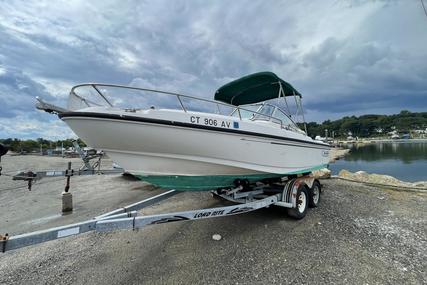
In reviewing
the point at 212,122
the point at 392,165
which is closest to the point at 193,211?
the point at 212,122

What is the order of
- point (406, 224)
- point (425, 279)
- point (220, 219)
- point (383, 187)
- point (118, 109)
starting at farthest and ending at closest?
1. point (383, 187)
2. point (220, 219)
3. point (406, 224)
4. point (118, 109)
5. point (425, 279)

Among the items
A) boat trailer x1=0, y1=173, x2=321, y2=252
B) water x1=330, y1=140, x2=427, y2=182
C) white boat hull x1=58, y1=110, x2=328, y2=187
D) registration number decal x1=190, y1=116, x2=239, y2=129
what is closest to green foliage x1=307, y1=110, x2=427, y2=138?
water x1=330, y1=140, x2=427, y2=182

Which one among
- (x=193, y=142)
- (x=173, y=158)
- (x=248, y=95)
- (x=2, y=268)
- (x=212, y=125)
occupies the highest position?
(x=248, y=95)

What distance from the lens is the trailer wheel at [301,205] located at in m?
5.04

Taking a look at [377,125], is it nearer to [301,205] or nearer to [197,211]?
[301,205]

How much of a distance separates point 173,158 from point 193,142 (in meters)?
0.40

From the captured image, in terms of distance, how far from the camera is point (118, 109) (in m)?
3.35

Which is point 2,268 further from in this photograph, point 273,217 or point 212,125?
point 273,217

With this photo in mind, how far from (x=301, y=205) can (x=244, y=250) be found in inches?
81.0

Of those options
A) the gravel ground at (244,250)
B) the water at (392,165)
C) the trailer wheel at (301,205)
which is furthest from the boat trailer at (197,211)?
the water at (392,165)

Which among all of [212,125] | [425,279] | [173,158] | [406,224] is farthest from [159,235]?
[406,224]

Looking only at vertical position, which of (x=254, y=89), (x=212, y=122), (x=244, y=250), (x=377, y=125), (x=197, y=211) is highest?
(x=377, y=125)

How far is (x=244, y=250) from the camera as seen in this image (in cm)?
388

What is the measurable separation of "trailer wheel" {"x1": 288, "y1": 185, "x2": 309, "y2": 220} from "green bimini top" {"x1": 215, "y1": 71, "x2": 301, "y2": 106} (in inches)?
91.5
